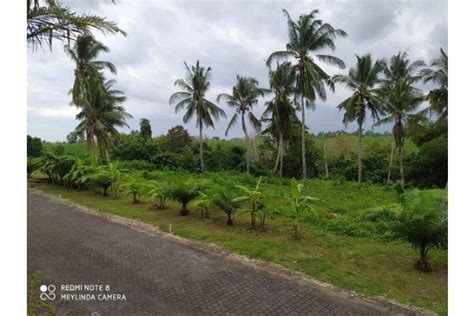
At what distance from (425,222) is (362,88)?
1772cm

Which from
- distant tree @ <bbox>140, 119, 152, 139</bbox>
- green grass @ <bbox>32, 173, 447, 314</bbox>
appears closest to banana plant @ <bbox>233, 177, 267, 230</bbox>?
green grass @ <bbox>32, 173, 447, 314</bbox>

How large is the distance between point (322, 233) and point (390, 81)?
21373 mm

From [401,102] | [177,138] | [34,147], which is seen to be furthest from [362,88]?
[34,147]

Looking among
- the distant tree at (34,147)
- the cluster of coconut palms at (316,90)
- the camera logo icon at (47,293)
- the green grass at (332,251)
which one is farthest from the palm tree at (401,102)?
the distant tree at (34,147)

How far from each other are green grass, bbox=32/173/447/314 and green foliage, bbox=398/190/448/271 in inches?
19.4

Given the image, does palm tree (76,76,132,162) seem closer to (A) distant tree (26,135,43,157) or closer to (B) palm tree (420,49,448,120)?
(A) distant tree (26,135,43,157)

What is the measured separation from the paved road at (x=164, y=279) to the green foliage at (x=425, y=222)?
4.99ft

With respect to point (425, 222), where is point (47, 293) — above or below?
below

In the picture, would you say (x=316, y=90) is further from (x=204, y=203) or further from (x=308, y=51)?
(x=204, y=203)

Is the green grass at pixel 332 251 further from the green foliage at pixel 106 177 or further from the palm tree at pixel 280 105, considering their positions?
the palm tree at pixel 280 105

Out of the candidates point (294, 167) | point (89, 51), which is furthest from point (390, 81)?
point (89, 51)

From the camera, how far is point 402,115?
22641 millimetres

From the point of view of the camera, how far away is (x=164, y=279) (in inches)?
209

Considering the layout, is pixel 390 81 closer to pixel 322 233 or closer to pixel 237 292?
pixel 322 233
